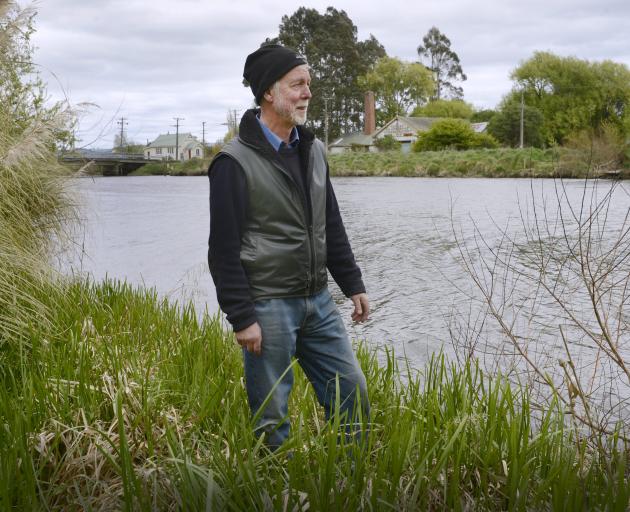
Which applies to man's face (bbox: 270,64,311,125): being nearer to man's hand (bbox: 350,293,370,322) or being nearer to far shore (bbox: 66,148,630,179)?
man's hand (bbox: 350,293,370,322)

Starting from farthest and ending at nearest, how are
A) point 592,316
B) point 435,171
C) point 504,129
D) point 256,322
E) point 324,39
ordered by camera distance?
1. point 324,39
2. point 504,129
3. point 435,171
4. point 592,316
5. point 256,322

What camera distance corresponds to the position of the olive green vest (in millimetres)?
2842

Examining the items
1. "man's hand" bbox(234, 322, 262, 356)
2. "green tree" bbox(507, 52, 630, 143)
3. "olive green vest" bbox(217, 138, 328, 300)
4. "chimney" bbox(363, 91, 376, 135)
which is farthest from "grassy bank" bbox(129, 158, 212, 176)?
"man's hand" bbox(234, 322, 262, 356)

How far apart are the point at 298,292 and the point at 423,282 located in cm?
922

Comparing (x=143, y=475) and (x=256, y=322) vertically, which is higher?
(x=256, y=322)

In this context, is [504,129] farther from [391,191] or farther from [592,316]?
[592,316]

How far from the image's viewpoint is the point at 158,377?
408 centimetres

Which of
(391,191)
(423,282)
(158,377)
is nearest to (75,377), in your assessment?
(158,377)

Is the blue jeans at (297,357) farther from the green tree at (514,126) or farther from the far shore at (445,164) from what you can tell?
the green tree at (514,126)

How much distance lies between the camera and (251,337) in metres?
2.78

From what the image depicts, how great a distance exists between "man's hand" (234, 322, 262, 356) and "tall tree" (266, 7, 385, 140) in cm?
6286

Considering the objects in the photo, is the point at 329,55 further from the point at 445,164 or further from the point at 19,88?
the point at 19,88

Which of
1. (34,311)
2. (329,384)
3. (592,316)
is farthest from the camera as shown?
(592,316)

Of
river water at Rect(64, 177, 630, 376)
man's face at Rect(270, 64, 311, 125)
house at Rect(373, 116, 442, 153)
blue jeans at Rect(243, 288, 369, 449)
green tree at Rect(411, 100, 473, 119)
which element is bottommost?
river water at Rect(64, 177, 630, 376)
